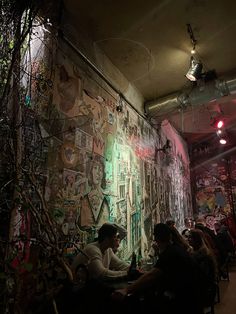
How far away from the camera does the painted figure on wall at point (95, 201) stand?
3340 millimetres

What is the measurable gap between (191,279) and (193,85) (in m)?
4.09

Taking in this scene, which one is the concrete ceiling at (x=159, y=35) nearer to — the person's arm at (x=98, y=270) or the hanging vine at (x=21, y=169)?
the hanging vine at (x=21, y=169)

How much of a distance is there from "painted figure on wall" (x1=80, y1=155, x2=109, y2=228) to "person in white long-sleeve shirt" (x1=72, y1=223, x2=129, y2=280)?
47 centimetres

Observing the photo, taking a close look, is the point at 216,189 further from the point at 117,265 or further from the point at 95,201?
the point at 117,265

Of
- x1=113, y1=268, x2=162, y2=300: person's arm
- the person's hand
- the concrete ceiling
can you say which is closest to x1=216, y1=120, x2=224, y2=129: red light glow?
the concrete ceiling

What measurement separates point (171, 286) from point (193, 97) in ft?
13.1

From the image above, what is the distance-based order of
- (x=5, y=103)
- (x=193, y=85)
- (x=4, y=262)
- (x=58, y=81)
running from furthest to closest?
(x=193, y=85)
(x=58, y=81)
(x=5, y=103)
(x=4, y=262)

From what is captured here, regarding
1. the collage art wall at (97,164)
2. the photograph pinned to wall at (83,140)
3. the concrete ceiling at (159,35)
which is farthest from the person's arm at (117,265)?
the concrete ceiling at (159,35)

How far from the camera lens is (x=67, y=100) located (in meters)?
3.27

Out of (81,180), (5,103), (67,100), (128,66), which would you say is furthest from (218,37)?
(5,103)

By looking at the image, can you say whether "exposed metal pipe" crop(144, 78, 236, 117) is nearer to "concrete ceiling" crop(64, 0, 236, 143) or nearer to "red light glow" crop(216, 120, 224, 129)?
"concrete ceiling" crop(64, 0, 236, 143)

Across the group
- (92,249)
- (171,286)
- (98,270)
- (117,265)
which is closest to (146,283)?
(171,286)

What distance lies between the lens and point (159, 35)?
157 inches

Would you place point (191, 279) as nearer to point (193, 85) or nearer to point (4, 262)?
point (4, 262)
